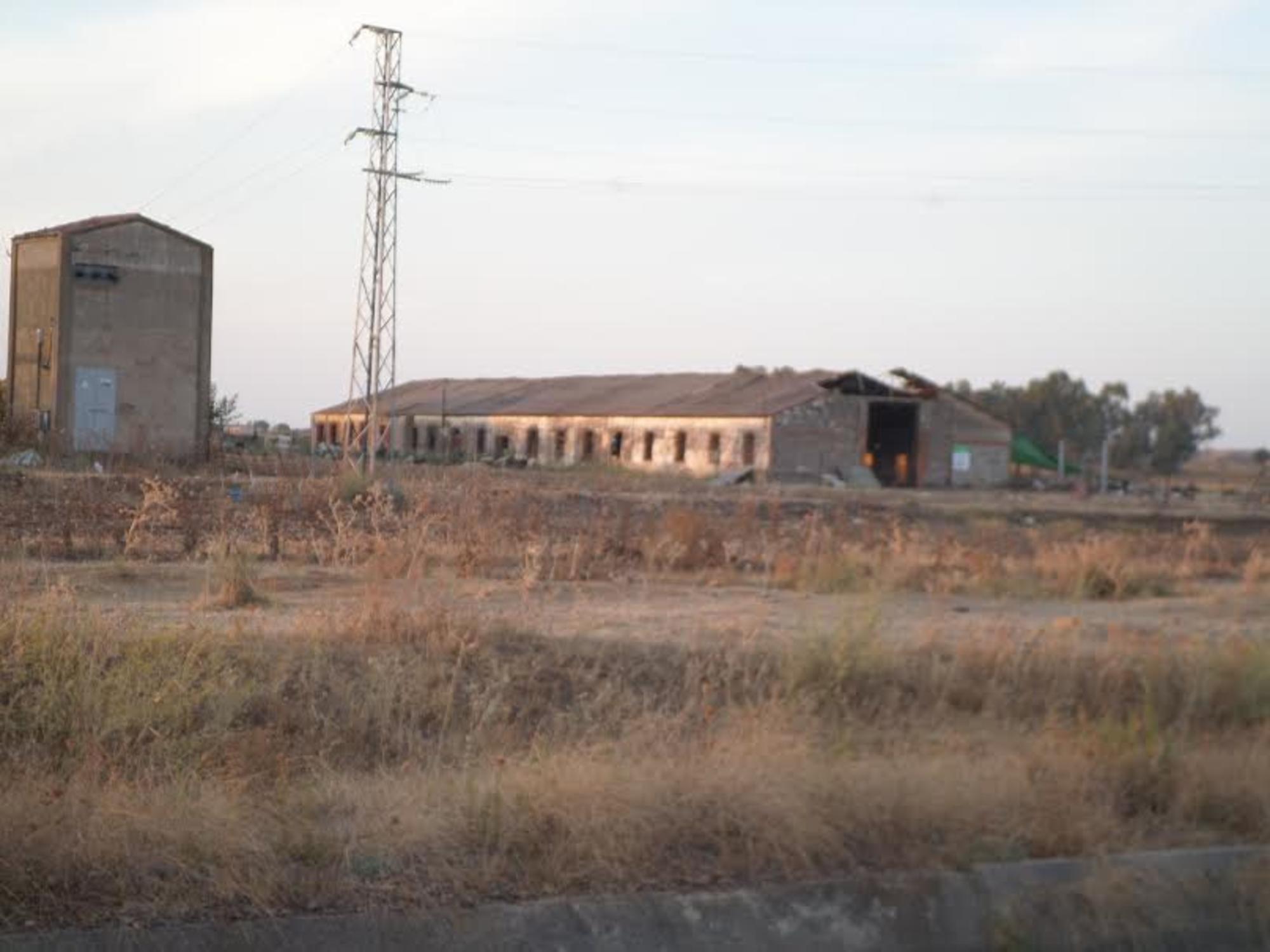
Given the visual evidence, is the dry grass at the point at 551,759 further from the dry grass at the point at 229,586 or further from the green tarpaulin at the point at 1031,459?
the green tarpaulin at the point at 1031,459

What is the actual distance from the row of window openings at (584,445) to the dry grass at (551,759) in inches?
2022

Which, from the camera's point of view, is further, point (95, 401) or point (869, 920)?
point (95, 401)

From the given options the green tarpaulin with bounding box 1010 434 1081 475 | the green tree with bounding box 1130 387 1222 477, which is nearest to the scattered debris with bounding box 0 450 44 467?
the green tarpaulin with bounding box 1010 434 1081 475

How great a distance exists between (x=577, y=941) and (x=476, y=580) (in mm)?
9536

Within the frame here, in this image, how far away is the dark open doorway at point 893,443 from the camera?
68062 mm

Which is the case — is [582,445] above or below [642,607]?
above

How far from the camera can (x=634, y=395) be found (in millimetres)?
73062

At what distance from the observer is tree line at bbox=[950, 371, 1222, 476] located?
93.3 metres

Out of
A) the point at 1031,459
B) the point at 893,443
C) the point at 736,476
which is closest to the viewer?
the point at 736,476

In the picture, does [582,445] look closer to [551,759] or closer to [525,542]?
[525,542]

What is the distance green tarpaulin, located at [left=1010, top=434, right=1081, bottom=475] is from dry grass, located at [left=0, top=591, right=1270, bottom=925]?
65.7m

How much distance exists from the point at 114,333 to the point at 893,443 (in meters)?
36.6

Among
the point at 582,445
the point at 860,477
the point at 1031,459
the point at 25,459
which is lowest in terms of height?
the point at 25,459

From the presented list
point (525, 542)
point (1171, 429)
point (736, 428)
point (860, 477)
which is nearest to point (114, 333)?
point (736, 428)
